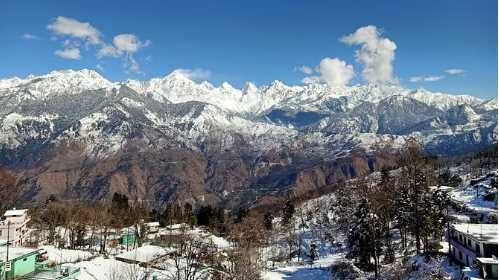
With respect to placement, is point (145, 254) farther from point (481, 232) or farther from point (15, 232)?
point (481, 232)

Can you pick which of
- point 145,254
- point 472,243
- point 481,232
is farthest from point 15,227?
point 481,232

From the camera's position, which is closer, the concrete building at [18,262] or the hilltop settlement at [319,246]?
the concrete building at [18,262]

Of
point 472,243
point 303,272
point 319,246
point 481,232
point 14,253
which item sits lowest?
point 303,272

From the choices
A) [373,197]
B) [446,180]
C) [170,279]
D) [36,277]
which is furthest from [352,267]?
[446,180]

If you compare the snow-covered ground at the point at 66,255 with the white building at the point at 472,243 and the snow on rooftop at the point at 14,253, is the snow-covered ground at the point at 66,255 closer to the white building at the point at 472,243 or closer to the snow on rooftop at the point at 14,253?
the snow on rooftop at the point at 14,253

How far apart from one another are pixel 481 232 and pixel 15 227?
209 feet

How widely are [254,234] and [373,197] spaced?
91.7ft

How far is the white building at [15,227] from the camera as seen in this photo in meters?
69.3

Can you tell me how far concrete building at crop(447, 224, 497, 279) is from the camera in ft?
137

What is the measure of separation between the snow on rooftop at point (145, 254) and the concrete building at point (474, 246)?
36.0 metres

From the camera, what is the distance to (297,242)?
9450 centimetres

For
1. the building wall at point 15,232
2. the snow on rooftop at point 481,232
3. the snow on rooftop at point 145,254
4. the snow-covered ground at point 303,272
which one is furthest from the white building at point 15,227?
the snow on rooftop at point 481,232

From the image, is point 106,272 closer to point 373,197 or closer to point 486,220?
point 373,197

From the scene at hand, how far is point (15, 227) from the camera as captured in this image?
70.3m
